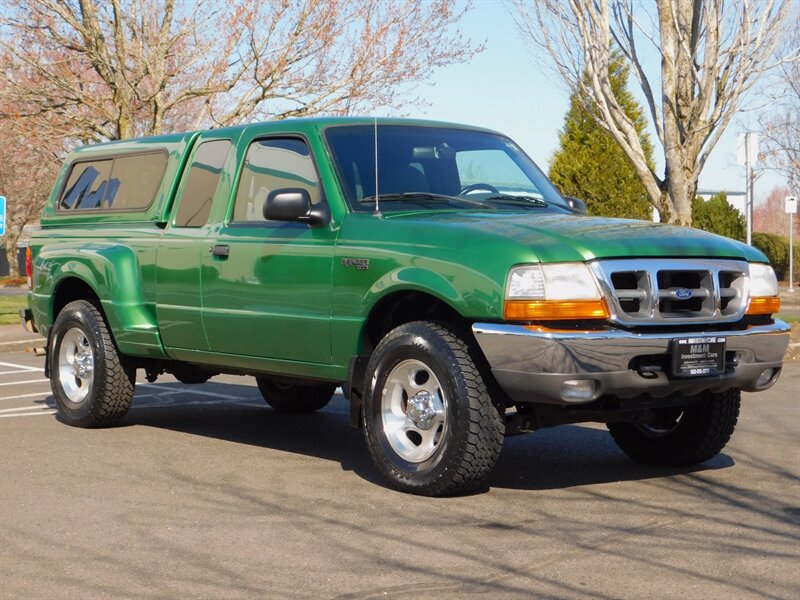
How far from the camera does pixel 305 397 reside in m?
10.2

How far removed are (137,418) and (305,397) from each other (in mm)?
1264

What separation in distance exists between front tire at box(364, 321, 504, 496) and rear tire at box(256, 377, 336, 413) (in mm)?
3139

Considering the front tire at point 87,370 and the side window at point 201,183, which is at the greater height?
the side window at point 201,183

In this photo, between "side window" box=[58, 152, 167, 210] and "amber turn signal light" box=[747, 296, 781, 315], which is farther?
"side window" box=[58, 152, 167, 210]

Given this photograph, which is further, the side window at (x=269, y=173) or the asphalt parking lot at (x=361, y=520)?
the side window at (x=269, y=173)

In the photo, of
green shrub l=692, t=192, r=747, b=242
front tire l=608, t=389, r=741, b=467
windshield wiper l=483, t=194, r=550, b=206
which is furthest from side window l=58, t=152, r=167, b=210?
green shrub l=692, t=192, r=747, b=242

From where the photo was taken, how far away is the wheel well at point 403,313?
23.1ft

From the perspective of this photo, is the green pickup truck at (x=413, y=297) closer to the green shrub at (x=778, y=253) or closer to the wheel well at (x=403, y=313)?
the wheel well at (x=403, y=313)

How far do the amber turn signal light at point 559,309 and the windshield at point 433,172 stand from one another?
4.30 feet

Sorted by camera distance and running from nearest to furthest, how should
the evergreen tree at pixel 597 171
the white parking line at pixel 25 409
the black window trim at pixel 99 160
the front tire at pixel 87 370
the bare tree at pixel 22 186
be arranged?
the black window trim at pixel 99 160 → the front tire at pixel 87 370 → the white parking line at pixel 25 409 → the evergreen tree at pixel 597 171 → the bare tree at pixel 22 186

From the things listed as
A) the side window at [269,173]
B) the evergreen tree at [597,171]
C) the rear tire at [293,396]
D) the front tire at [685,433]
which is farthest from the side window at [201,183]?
the evergreen tree at [597,171]

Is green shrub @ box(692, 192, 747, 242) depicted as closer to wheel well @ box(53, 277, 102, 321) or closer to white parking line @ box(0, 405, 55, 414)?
white parking line @ box(0, 405, 55, 414)

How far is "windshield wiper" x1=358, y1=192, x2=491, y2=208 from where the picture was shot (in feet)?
24.5

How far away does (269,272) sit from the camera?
773cm
